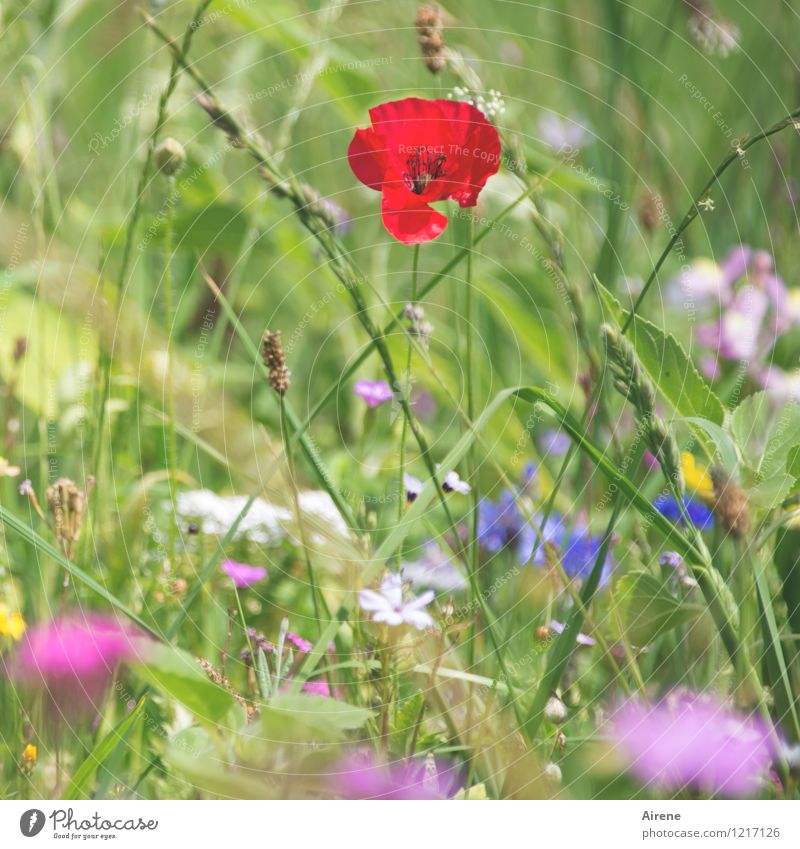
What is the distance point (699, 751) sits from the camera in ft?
1.95

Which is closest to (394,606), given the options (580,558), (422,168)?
(580,558)

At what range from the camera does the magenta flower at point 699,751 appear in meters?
0.59

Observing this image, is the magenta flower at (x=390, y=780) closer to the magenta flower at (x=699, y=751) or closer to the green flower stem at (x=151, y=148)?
the magenta flower at (x=699, y=751)

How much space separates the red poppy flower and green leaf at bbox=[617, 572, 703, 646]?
255mm

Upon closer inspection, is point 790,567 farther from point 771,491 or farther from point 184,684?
point 184,684

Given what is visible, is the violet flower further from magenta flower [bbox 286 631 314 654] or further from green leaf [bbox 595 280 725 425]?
green leaf [bbox 595 280 725 425]

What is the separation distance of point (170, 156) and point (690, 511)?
1.41 feet

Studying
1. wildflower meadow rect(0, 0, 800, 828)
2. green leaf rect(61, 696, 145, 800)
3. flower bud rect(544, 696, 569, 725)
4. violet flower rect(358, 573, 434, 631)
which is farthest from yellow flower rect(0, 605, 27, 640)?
flower bud rect(544, 696, 569, 725)

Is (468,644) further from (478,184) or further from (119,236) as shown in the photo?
(119,236)

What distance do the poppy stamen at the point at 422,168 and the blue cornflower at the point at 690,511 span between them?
0.27m

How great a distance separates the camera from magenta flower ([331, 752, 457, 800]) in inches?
22.4

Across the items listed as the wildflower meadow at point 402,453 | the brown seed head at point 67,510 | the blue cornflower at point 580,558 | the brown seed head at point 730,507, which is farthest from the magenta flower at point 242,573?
the brown seed head at point 730,507

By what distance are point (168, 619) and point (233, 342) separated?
0.47 m
